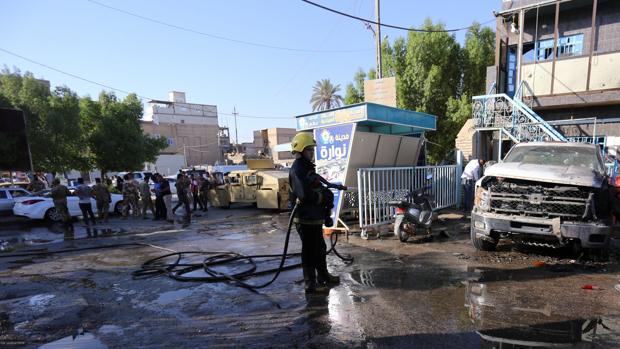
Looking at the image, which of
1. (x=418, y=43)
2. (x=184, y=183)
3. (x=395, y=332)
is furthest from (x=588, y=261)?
(x=418, y=43)

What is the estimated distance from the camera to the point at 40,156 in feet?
65.1

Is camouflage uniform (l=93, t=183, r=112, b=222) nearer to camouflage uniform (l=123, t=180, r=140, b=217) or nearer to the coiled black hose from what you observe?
camouflage uniform (l=123, t=180, r=140, b=217)

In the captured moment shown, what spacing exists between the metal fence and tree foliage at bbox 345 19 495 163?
943 centimetres

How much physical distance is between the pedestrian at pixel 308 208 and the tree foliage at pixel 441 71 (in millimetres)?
15166

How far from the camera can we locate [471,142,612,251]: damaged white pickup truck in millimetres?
5016

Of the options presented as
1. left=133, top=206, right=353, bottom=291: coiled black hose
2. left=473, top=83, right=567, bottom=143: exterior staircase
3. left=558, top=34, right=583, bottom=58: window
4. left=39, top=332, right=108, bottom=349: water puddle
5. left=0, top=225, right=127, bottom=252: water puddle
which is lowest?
left=0, top=225, right=127, bottom=252: water puddle

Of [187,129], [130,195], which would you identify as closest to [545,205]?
[130,195]

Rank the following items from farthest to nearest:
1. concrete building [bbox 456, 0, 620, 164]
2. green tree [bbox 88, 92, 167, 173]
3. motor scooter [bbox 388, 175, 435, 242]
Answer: green tree [bbox 88, 92, 167, 173] → concrete building [bbox 456, 0, 620, 164] → motor scooter [bbox 388, 175, 435, 242]

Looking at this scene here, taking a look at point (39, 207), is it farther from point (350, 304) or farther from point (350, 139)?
point (350, 304)

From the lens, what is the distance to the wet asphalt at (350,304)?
3230mm

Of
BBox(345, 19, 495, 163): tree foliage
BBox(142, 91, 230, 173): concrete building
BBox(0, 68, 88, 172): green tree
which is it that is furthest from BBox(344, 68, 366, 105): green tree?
BBox(142, 91, 230, 173): concrete building

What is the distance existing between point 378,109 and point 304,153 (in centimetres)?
382

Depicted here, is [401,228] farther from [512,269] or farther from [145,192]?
[145,192]

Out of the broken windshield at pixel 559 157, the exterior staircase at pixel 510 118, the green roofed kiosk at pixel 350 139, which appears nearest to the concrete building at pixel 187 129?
the exterior staircase at pixel 510 118
